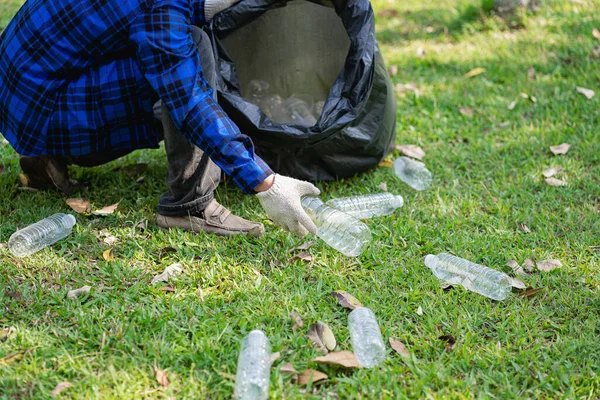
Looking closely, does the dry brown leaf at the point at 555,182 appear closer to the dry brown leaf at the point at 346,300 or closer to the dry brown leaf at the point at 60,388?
the dry brown leaf at the point at 346,300

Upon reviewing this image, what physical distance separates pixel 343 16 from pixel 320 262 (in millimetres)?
1191

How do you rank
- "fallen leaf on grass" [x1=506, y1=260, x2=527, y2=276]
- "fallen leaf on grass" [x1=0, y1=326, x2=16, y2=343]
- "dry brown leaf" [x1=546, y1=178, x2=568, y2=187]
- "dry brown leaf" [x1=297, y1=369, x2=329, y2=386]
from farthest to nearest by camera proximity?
"dry brown leaf" [x1=546, y1=178, x2=568, y2=187] < "fallen leaf on grass" [x1=506, y1=260, x2=527, y2=276] < "fallen leaf on grass" [x1=0, y1=326, x2=16, y2=343] < "dry brown leaf" [x1=297, y1=369, x2=329, y2=386]

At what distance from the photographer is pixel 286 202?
2506mm

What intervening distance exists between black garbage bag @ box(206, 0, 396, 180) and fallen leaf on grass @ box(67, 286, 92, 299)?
3.29 ft

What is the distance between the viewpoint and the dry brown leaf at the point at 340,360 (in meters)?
2.13

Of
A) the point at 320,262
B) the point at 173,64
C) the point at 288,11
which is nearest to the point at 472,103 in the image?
the point at 288,11

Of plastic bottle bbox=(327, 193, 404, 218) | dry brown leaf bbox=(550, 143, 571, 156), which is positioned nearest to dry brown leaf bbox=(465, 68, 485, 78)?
dry brown leaf bbox=(550, 143, 571, 156)

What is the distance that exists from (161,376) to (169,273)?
596mm

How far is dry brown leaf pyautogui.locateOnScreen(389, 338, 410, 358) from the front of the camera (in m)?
2.22

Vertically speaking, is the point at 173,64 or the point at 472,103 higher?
the point at 173,64

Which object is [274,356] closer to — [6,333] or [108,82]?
[6,333]

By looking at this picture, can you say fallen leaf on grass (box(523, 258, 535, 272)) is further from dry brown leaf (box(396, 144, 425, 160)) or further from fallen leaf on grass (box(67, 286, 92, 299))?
fallen leaf on grass (box(67, 286, 92, 299))

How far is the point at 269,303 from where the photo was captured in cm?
244

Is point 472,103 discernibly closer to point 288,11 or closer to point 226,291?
point 288,11
